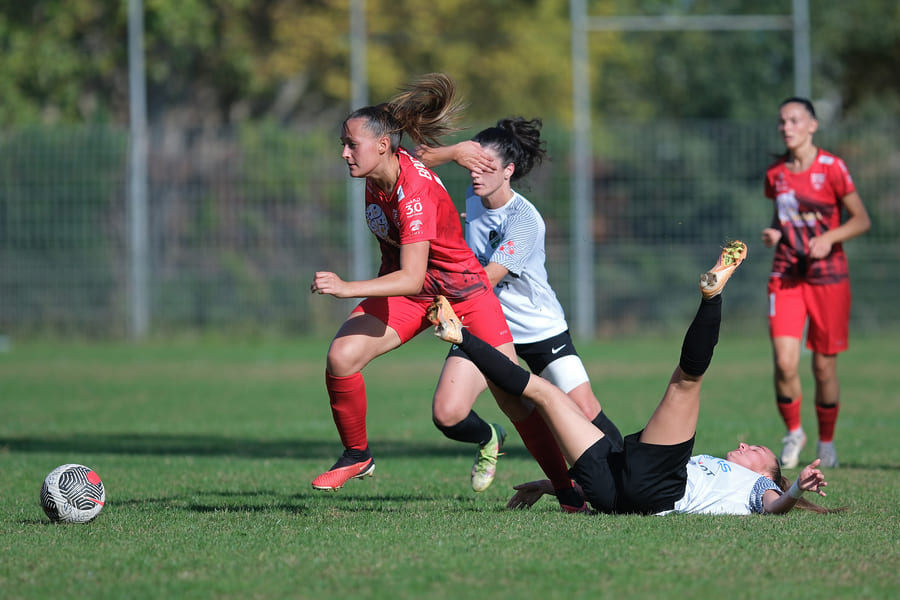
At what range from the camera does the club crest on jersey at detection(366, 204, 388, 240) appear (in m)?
6.49

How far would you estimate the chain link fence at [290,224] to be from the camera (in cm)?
2227

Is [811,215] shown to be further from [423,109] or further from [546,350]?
[423,109]

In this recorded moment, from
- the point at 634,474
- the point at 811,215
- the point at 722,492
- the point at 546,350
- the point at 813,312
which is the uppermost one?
the point at 811,215

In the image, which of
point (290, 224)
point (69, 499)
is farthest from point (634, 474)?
point (290, 224)

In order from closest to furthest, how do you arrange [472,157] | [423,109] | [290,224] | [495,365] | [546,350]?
[495,365]
[423,109]
[472,157]
[546,350]
[290,224]

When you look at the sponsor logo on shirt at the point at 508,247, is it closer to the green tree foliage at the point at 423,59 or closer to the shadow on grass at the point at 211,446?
the shadow on grass at the point at 211,446

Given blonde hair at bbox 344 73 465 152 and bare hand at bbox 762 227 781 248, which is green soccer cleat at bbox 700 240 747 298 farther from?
bare hand at bbox 762 227 781 248

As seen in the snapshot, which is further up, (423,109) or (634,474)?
(423,109)

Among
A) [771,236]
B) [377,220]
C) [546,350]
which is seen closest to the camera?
[377,220]

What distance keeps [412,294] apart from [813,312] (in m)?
4.25

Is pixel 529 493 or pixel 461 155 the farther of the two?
pixel 461 155

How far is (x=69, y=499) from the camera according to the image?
19.8ft

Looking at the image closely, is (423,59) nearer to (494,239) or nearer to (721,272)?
(494,239)

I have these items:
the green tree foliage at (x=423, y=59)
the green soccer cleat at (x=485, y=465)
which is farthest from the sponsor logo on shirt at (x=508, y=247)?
the green tree foliage at (x=423, y=59)
